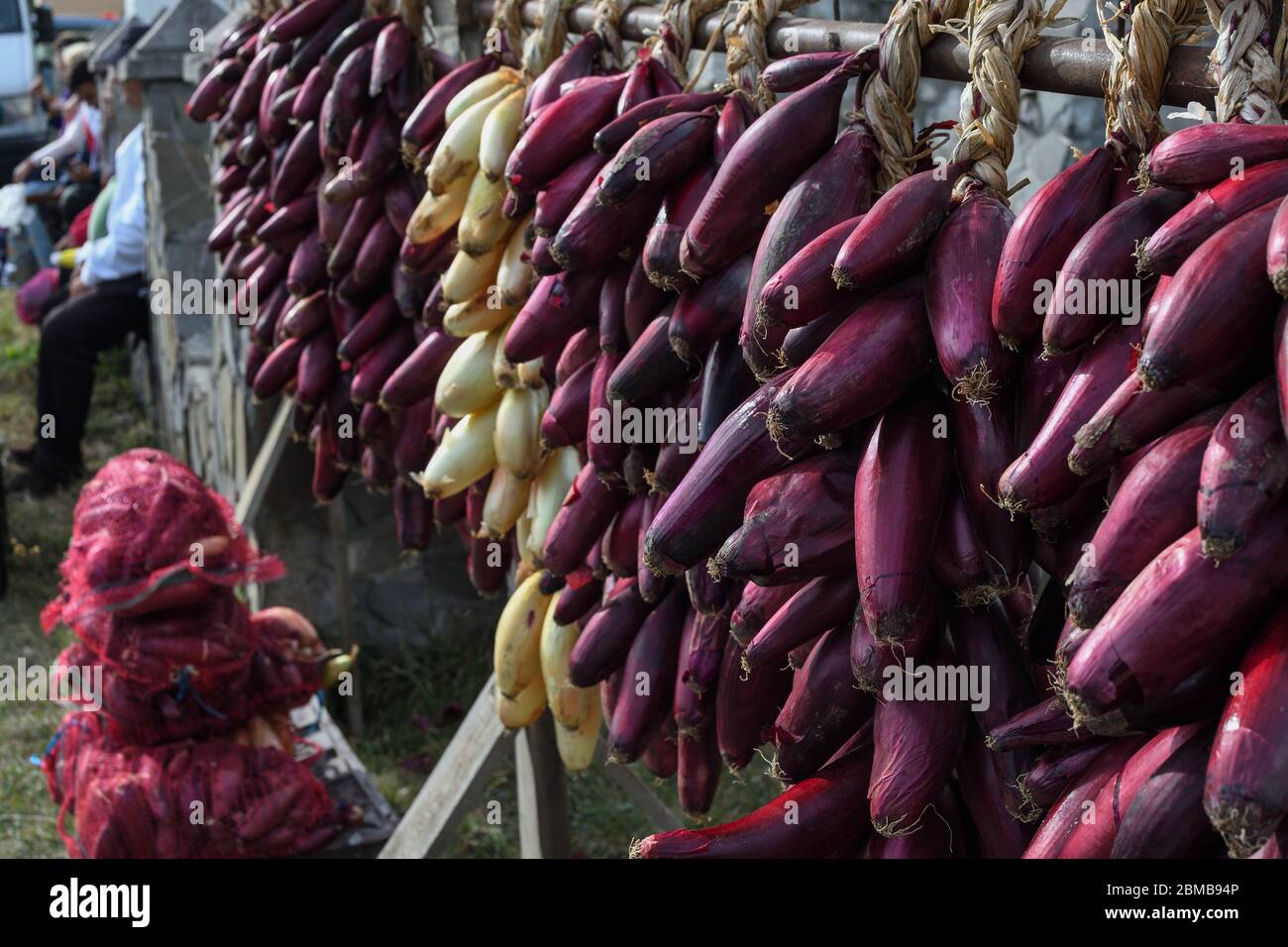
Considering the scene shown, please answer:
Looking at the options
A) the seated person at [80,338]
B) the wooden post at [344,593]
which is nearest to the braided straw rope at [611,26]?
the wooden post at [344,593]

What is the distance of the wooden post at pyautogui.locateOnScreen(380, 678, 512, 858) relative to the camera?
2234 millimetres

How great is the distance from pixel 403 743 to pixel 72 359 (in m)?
3.07

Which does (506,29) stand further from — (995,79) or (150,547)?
(150,547)

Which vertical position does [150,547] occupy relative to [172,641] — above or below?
A: above

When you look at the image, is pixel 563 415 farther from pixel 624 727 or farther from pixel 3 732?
pixel 3 732

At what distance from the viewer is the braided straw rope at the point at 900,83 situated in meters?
1.11

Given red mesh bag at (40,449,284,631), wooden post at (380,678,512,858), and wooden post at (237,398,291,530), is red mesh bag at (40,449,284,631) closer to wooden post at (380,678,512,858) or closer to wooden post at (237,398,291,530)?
wooden post at (237,398,291,530)

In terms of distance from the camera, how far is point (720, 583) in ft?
4.14

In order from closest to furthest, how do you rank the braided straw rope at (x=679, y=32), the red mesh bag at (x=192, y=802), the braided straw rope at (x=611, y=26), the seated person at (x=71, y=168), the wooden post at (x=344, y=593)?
the braided straw rope at (x=679, y=32)
the braided straw rope at (x=611, y=26)
the red mesh bag at (x=192, y=802)
the wooden post at (x=344, y=593)
the seated person at (x=71, y=168)

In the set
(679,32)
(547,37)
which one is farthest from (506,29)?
(679,32)

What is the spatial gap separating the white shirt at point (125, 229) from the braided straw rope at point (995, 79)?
473 centimetres

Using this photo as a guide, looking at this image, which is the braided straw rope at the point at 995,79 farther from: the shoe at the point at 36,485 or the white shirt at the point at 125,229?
the shoe at the point at 36,485

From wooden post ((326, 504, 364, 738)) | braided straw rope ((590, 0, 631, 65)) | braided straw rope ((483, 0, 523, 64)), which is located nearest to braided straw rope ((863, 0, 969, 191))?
braided straw rope ((590, 0, 631, 65))

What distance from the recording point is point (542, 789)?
222 cm
